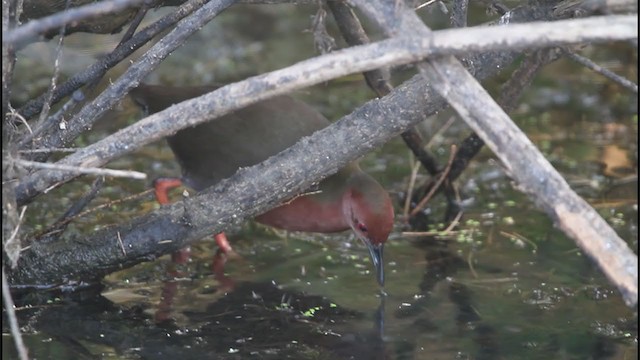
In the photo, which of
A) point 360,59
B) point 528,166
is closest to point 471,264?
point 528,166

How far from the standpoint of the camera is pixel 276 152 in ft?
16.9

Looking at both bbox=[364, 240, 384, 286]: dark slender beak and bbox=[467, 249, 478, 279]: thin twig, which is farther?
bbox=[467, 249, 478, 279]: thin twig

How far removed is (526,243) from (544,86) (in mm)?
2721

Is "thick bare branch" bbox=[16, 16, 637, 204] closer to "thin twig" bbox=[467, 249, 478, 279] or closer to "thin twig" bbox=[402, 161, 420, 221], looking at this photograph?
"thin twig" bbox=[467, 249, 478, 279]

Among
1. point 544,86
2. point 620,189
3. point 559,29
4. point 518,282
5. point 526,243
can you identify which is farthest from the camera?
point 544,86

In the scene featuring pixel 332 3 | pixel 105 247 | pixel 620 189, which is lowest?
pixel 620 189

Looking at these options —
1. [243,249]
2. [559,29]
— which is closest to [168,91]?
[243,249]

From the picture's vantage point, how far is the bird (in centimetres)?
504

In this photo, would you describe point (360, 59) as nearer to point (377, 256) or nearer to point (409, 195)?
point (377, 256)

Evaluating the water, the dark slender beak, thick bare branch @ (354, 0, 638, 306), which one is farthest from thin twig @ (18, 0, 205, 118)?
the dark slender beak

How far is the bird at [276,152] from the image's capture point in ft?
16.5

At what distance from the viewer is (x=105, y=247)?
175 inches

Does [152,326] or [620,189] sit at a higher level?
[152,326]

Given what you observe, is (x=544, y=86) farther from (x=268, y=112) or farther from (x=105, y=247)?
(x=105, y=247)
